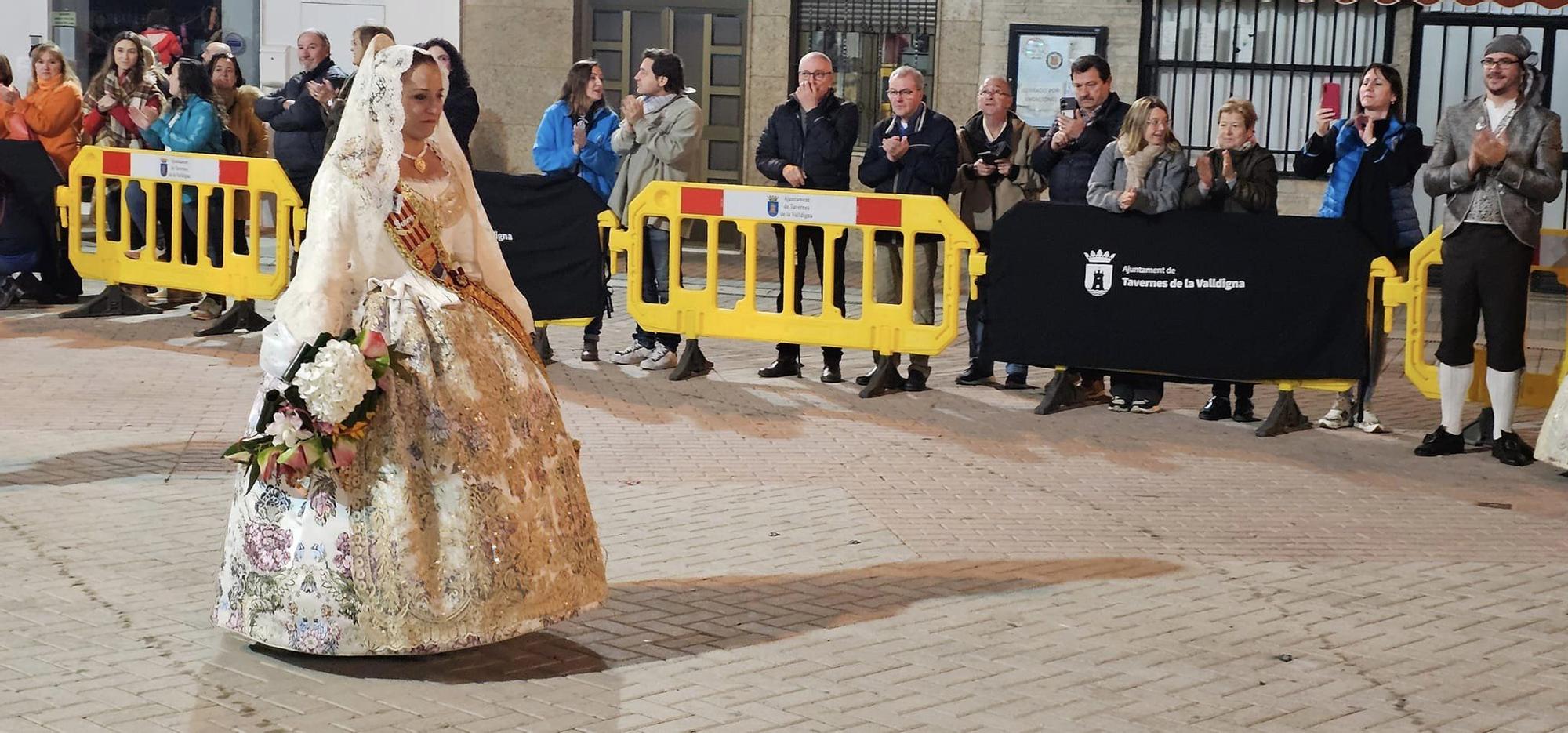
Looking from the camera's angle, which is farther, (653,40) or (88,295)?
(653,40)

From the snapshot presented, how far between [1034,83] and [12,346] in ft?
30.1

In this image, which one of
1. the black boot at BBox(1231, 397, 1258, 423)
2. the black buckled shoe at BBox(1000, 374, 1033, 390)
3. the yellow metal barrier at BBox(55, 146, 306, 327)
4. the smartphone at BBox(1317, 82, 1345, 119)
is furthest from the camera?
the yellow metal barrier at BBox(55, 146, 306, 327)

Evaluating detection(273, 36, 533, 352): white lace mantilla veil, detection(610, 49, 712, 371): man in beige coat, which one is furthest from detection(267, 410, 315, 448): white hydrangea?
detection(610, 49, 712, 371): man in beige coat

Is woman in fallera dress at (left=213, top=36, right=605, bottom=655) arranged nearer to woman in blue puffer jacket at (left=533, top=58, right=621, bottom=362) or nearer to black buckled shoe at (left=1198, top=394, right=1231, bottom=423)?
black buckled shoe at (left=1198, top=394, right=1231, bottom=423)

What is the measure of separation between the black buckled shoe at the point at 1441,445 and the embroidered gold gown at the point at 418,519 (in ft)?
18.8

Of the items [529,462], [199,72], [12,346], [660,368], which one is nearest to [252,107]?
[199,72]

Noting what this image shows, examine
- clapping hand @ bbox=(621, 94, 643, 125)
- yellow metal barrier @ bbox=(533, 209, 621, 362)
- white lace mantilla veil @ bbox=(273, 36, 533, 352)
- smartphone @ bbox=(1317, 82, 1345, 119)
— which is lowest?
yellow metal barrier @ bbox=(533, 209, 621, 362)

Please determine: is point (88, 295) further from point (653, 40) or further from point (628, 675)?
point (628, 675)

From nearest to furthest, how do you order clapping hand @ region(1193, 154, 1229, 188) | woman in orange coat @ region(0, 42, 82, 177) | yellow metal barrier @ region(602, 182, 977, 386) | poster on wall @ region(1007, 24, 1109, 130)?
clapping hand @ region(1193, 154, 1229, 188) < yellow metal barrier @ region(602, 182, 977, 386) < woman in orange coat @ region(0, 42, 82, 177) < poster on wall @ region(1007, 24, 1109, 130)

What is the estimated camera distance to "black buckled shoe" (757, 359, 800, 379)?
12297 mm

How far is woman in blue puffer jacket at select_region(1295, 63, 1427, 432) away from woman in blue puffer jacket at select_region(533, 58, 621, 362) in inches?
184

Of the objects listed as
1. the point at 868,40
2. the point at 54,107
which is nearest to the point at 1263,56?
the point at 868,40

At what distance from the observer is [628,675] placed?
6.01 meters

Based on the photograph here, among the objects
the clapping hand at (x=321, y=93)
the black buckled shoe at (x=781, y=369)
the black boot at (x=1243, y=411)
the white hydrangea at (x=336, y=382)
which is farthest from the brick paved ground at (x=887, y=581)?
the clapping hand at (x=321, y=93)
